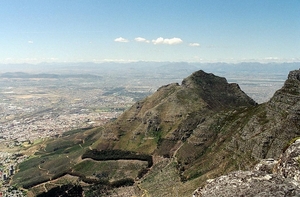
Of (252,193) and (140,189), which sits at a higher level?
(252,193)

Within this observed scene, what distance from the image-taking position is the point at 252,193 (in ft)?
90.1

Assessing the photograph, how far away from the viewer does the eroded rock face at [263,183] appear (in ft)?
88.9

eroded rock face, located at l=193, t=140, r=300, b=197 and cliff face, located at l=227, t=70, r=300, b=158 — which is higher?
eroded rock face, located at l=193, t=140, r=300, b=197

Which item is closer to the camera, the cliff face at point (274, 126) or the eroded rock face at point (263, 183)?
the eroded rock face at point (263, 183)

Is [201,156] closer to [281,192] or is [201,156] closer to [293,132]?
[293,132]

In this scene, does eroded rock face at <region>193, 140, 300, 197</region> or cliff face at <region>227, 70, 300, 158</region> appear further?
cliff face at <region>227, 70, 300, 158</region>

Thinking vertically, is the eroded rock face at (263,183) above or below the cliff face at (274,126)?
above

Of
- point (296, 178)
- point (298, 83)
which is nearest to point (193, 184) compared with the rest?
point (298, 83)

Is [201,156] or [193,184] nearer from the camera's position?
[193,184]

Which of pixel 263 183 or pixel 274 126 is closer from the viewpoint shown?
pixel 263 183

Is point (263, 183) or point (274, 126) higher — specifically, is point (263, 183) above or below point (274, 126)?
above

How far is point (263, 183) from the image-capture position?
2842 centimetres

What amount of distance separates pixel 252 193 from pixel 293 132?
13537 cm

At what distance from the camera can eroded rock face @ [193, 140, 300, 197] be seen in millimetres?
27094
